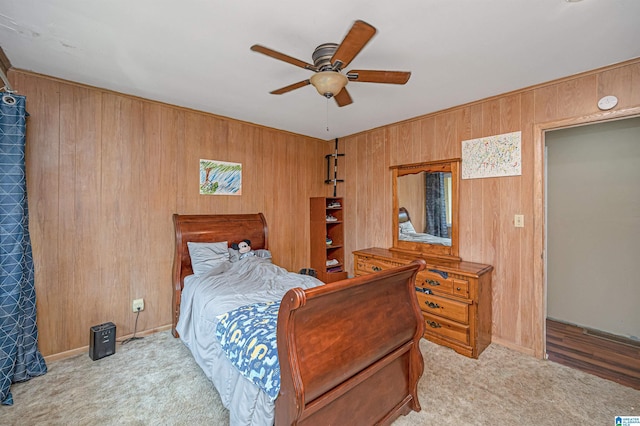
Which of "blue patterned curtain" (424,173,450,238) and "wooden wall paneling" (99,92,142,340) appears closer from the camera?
"wooden wall paneling" (99,92,142,340)

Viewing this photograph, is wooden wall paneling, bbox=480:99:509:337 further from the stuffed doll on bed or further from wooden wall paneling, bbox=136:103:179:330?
wooden wall paneling, bbox=136:103:179:330

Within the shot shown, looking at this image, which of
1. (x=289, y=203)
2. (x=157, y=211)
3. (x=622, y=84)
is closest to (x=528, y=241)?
(x=622, y=84)

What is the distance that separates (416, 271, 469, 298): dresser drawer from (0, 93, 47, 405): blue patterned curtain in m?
3.58

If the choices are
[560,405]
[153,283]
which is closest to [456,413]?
[560,405]

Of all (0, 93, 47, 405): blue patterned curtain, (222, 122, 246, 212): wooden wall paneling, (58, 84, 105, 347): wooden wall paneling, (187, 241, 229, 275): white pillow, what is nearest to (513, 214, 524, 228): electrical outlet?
(187, 241, 229, 275): white pillow

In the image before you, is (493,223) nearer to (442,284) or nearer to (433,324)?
(442,284)

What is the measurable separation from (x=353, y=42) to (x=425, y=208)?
2432 millimetres

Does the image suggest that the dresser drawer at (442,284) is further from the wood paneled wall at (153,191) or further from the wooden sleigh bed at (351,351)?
the wooden sleigh bed at (351,351)

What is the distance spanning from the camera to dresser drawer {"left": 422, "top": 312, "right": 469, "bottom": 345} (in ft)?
8.77

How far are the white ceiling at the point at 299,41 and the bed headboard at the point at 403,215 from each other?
144 centimetres

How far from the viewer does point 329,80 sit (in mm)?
1798

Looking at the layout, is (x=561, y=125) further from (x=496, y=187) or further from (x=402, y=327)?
(x=402, y=327)

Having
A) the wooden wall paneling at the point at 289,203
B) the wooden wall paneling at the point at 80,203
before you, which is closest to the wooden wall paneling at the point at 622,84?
the wooden wall paneling at the point at 289,203

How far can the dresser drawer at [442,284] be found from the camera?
269 cm
